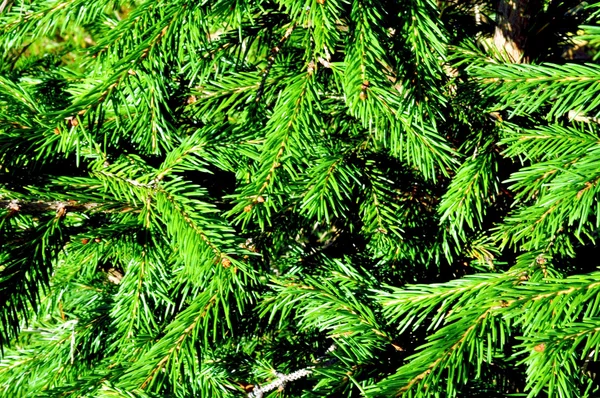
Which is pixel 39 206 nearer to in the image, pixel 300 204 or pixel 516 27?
pixel 300 204

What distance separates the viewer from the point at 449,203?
1.05 metres

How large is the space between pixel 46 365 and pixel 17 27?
59 cm

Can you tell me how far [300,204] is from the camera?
1.02 meters

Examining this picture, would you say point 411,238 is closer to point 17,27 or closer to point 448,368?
point 448,368

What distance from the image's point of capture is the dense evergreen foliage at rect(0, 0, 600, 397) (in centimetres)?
84

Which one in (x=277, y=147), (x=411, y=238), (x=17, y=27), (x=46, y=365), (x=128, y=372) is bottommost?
(x=46, y=365)

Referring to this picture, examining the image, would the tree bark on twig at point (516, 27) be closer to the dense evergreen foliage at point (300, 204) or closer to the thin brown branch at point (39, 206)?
the dense evergreen foliage at point (300, 204)

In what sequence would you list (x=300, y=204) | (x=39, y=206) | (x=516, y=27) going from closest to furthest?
(x=39, y=206) → (x=300, y=204) → (x=516, y=27)

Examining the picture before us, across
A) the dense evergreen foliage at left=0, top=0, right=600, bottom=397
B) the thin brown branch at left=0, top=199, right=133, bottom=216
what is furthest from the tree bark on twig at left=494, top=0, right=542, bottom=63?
the thin brown branch at left=0, top=199, right=133, bottom=216

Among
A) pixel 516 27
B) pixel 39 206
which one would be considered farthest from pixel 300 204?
pixel 516 27

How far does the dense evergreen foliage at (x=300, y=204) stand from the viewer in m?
0.84

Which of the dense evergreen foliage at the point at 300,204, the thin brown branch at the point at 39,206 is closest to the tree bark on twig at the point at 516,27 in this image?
the dense evergreen foliage at the point at 300,204

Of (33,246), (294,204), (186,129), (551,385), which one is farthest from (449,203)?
(33,246)

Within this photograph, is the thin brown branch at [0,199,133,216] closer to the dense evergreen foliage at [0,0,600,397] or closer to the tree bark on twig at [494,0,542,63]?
the dense evergreen foliage at [0,0,600,397]
